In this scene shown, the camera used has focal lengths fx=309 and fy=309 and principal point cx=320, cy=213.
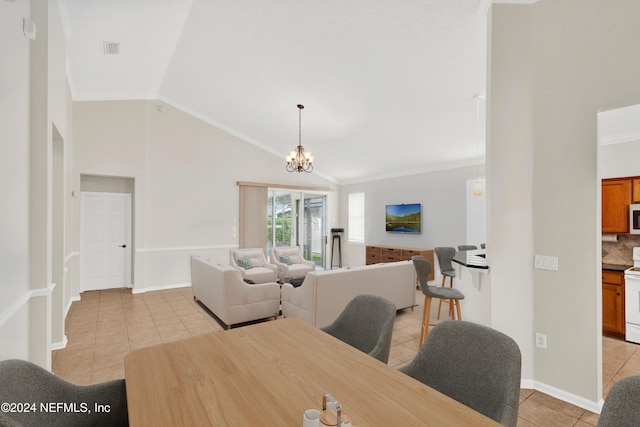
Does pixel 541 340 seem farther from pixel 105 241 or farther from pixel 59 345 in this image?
pixel 105 241

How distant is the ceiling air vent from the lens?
414cm

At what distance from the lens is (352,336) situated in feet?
6.58

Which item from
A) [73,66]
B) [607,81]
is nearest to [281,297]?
[607,81]

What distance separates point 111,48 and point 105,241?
3670 mm

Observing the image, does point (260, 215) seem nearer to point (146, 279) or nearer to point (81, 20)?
point (146, 279)

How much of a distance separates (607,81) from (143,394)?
328cm

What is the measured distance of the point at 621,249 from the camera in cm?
395

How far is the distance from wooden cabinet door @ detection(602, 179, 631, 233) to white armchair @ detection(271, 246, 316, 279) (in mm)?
4655

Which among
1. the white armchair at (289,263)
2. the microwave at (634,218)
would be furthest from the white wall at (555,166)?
the white armchair at (289,263)

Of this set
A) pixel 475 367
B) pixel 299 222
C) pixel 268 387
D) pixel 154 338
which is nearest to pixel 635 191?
pixel 475 367

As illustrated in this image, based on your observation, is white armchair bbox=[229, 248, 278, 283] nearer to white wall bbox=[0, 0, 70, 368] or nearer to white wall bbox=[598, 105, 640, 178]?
white wall bbox=[0, 0, 70, 368]

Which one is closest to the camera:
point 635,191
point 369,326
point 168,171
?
point 369,326

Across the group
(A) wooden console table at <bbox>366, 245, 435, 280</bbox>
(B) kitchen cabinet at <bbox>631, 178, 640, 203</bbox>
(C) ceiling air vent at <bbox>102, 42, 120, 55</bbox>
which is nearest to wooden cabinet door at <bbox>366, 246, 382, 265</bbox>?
(A) wooden console table at <bbox>366, 245, 435, 280</bbox>

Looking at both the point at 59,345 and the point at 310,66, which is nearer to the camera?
the point at 59,345
